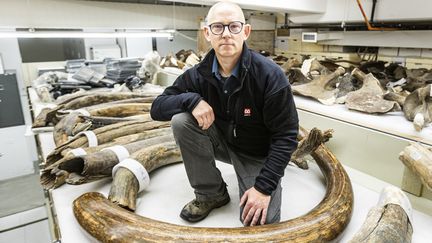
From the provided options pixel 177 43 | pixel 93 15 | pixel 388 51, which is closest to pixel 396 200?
pixel 388 51

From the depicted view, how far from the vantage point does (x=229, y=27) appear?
1371 millimetres

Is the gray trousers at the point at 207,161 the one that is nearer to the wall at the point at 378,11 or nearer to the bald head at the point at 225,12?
the bald head at the point at 225,12

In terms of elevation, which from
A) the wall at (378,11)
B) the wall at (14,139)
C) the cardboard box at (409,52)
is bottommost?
the wall at (14,139)

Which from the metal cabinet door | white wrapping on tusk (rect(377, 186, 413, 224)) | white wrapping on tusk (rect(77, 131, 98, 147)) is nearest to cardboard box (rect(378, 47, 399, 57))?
white wrapping on tusk (rect(377, 186, 413, 224))

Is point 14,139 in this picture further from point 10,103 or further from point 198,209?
point 198,209

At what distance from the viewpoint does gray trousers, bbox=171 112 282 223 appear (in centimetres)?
149

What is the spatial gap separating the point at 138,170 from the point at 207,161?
464mm

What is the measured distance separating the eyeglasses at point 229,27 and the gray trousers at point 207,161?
0.44 m

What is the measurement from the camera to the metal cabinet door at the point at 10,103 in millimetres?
4598

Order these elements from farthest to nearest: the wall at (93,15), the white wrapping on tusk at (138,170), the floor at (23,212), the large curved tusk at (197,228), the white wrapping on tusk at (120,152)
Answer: the wall at (93,15) → the floor at (23,212) → the white wrapping on tusk at (120,152) → the white wrapping on tusk at (138,170) → the large curved tusk at (197,228)

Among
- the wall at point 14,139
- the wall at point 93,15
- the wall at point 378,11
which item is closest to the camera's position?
the wall at point 378,11

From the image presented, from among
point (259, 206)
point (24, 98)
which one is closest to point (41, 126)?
point (259, 206)

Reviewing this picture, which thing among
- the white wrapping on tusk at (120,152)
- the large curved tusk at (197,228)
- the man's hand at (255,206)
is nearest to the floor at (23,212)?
the white wrapping on tusk at (120,152)

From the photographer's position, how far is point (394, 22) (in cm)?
369
